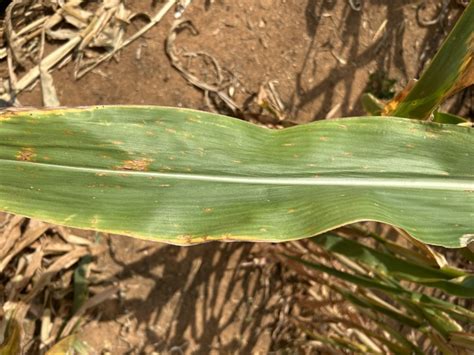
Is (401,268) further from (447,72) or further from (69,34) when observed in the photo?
(69,34)

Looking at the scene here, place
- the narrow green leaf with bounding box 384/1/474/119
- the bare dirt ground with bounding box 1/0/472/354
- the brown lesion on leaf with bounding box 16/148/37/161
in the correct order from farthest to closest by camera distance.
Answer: the bare dirt ground with bounding box 1/0/472/354 < the narrow green leaf with bounding box 384/1/474/119 < the brown lesion on leaf with bounding box 16/148/37/161

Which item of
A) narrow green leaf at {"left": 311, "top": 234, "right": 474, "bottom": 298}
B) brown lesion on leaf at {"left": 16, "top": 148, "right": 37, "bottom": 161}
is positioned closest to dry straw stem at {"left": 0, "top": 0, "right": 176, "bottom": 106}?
brown lesion on leaf at {"left": 16, "top": 148, "right": 37, "bottom": 161}

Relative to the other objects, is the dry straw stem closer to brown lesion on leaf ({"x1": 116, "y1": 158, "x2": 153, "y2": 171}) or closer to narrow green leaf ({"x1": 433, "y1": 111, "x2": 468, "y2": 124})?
brown lesion on leaf ({"x1": 116, "y1": 158, "x2": 153, "y2": 171})

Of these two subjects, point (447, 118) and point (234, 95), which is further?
point (234, 95)

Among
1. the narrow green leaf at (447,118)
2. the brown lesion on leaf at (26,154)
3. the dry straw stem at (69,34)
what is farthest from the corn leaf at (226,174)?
the dry straw stem at (69,34)

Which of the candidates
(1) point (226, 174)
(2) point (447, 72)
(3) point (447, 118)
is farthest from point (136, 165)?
(3) point (447, 118)

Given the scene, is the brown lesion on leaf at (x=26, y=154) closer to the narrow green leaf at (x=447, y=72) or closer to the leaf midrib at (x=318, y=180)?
the leaf midrib at (x=318, y=180)

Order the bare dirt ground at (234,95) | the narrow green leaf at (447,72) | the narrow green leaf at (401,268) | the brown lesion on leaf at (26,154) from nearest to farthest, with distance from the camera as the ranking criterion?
the brown lesion on leaf at (26,154) → the narrow green leaf at (447,72) → the narrow green leaf at (401,268) → the bare dirt ground at (234,95)
